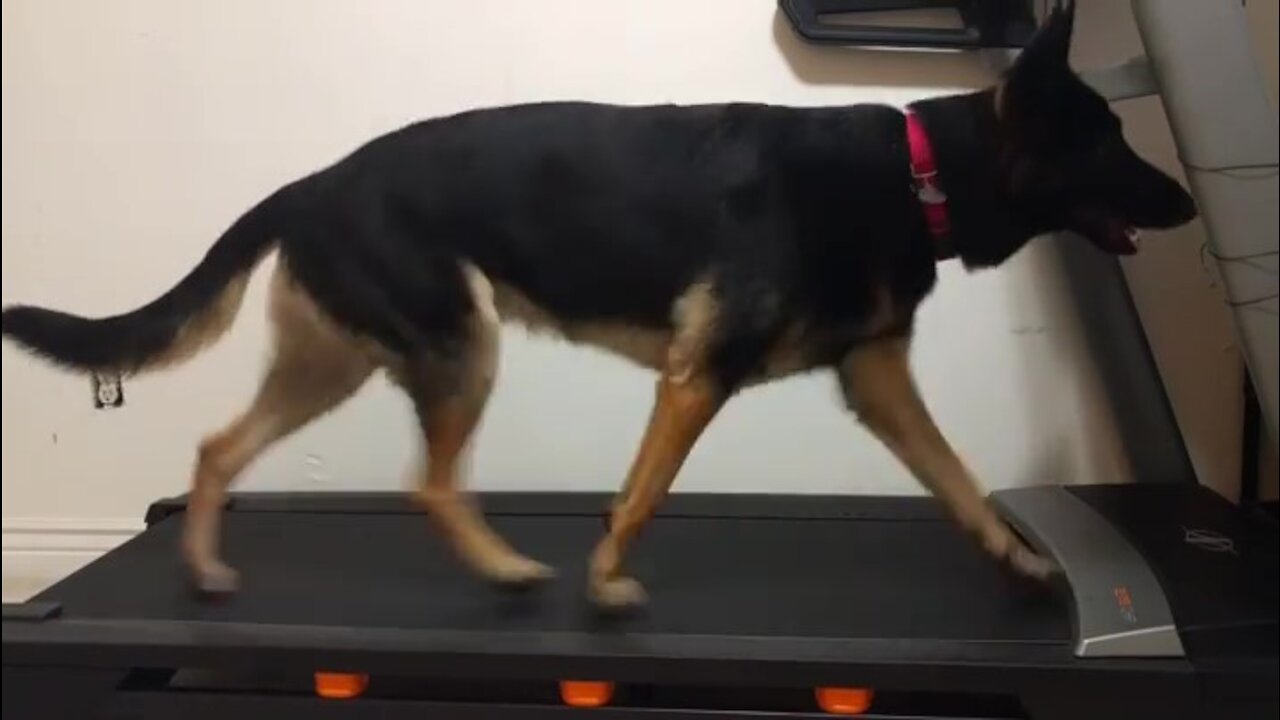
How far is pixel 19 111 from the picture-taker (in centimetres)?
123

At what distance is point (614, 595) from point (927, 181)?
0.43 m

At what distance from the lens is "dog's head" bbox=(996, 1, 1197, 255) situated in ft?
3.44

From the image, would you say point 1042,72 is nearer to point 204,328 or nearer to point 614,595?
point 614,595

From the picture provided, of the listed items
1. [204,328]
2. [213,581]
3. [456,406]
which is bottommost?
[213,581]

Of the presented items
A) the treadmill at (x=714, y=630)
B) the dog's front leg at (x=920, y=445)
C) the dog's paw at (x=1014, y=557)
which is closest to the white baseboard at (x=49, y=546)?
the treadmill at (x=714, y=630)

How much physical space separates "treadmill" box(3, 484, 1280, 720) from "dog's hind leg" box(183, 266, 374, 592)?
0.38ft

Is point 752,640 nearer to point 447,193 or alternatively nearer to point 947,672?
point 947,672

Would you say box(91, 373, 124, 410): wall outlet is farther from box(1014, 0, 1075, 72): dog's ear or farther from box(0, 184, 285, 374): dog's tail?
box(1014, 0, 1075, 72): dog's ear

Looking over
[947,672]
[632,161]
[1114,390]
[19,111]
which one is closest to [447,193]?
[632,161]

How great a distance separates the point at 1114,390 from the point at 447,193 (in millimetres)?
898

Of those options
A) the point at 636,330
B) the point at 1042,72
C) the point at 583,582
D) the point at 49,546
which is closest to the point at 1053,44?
the point at 1042,72

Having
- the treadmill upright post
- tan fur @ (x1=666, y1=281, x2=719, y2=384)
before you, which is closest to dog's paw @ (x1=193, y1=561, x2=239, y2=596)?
tan fur @ (x1=666, y1=281, x2=719, y2=384)

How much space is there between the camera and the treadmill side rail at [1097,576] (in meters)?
1.08

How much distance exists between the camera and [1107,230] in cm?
111
